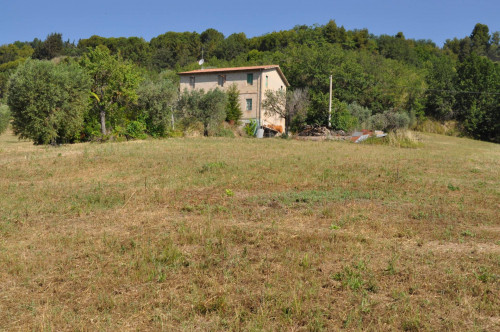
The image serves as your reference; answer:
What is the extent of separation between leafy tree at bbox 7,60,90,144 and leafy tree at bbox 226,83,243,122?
18822mm

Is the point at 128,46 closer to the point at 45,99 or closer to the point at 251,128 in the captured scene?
the point at 251,128

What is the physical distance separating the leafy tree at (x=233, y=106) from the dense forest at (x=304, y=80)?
21.7 feet

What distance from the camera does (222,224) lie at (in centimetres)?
659

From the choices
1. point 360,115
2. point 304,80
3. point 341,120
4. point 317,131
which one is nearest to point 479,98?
point 360,115

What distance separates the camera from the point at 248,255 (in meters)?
5.26

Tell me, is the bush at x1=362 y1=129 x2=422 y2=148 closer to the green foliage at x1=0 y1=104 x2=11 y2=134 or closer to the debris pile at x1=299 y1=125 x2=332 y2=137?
the debris pile at x1=299 y1=125 x2=332 y2=137

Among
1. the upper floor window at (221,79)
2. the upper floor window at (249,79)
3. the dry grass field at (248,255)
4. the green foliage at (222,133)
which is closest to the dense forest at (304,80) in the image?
the green foliage at (222,133)

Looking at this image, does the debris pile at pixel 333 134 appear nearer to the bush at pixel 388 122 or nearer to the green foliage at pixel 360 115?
the green foliage at pixel 360 115

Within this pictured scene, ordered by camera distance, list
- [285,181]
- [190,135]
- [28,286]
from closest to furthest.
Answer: [28,286], [285,181], [190,135]

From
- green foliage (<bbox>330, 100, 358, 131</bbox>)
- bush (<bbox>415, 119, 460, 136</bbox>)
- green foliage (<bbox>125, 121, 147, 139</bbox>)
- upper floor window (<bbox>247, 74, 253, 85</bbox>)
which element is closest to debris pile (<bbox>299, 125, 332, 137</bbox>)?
green foliage (<bbox>330, 100, 358, 131</bbox>)

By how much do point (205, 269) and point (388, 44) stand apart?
9857 centimetres

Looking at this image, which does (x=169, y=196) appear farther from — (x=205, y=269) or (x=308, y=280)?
(x=308, y=280)

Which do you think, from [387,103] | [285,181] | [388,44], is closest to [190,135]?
[285,181]

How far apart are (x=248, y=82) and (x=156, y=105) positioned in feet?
55.3
